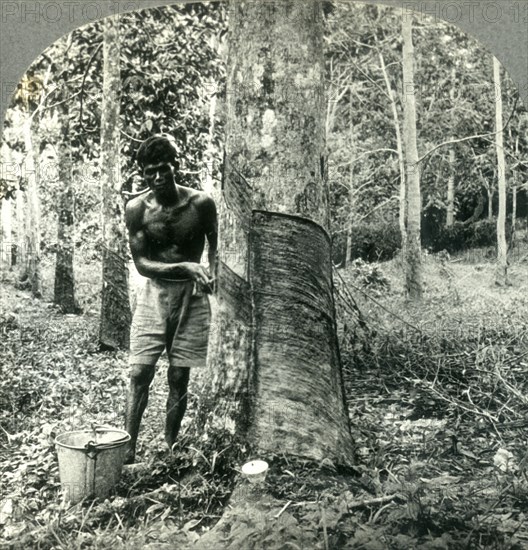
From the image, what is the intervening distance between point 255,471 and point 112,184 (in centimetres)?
142

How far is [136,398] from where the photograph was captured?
301cm

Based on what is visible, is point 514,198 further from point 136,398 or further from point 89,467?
point 89,467

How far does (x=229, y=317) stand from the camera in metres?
2.94

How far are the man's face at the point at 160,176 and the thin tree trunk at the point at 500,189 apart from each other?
1499mm

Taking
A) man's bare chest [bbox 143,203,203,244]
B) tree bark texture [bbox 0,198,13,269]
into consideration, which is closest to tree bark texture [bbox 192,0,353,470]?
man's bare chest [bbox 143,203,203,244]

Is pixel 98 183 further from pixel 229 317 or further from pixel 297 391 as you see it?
pixel 297 391

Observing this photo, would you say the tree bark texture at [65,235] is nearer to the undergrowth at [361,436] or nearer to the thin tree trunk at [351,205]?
the undergrowth at [361,436]

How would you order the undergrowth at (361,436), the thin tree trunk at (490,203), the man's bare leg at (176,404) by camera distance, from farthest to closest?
the thin tree trunk at (490,203) → the man's bare leg at (176,404) → the undergrowth at (361,436)

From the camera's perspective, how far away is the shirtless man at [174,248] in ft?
9.65

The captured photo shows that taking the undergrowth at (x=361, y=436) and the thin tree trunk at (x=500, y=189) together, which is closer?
the undergrowth at (x=361, y=436)

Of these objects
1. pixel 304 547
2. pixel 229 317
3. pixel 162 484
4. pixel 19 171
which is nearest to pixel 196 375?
pixel 229 317

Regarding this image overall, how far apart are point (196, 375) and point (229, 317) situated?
30 centimetres

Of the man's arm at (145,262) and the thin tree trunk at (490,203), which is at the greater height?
the thin tree trunk at (490,203)

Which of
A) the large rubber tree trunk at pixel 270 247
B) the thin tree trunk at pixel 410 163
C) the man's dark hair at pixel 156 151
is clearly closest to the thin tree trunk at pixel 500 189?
the thin tree trunk at pixel 410 163
